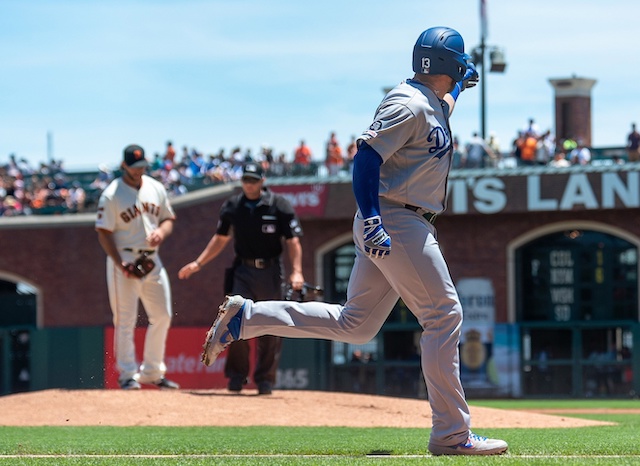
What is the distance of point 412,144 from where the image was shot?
20.0 feet

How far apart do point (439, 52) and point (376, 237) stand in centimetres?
109

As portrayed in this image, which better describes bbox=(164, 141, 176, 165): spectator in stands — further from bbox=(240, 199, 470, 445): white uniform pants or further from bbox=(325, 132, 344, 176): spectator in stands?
bbox=(240, 199, 470, 445): white uniform pants

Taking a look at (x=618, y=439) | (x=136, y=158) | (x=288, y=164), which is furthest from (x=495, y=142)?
(x=618, y=439)

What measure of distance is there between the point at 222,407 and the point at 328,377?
53.2 feet

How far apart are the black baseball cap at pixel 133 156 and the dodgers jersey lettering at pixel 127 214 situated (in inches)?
9.0

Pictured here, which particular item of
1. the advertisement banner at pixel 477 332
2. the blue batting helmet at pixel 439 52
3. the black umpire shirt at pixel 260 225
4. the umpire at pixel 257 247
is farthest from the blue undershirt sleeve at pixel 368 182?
the advertisement banner at pixel 477 332

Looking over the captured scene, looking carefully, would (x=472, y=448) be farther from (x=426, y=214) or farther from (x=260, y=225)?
(x=260, y=225)

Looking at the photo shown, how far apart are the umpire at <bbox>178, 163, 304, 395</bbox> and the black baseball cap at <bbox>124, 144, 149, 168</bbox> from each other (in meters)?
0.96

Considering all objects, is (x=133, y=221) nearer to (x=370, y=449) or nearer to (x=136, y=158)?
(x=136, y=158)

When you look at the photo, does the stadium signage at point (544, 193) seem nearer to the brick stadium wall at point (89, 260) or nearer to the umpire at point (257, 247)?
the brick stadium wall at point (89, 260)

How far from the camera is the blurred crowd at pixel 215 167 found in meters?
26.0

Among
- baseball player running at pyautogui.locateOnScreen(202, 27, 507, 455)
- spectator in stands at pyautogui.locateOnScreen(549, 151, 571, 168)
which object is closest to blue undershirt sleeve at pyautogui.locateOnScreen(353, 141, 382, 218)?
baseball player running at pyautogui.locateOnScreen(202, 27, 507, 455)

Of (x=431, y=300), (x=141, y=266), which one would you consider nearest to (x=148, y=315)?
(x=141, y=266)

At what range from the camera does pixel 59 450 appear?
22.3 ft
